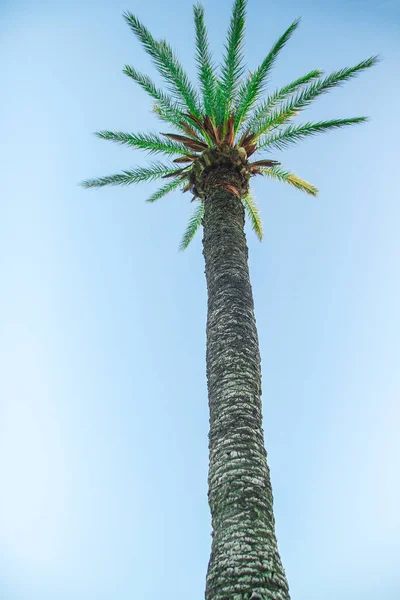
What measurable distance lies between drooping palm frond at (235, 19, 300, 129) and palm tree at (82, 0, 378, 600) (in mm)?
22

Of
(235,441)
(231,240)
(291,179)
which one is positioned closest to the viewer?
(235,441)

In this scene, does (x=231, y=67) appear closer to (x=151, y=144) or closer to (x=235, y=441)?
(x=151, y=144)

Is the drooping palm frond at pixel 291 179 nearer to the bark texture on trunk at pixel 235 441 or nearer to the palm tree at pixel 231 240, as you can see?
the palm tree at pixel 231 240

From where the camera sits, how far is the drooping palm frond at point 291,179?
12.0 metres

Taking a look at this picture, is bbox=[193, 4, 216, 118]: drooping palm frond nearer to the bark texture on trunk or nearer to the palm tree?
the palm tree

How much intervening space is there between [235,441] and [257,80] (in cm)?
802

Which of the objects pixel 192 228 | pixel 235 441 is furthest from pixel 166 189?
pixel 235 441

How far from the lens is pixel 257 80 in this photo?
31.9 feet

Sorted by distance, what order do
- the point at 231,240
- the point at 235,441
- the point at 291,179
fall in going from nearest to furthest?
the point at 235,441
the point at 231,240
the point at 291,179

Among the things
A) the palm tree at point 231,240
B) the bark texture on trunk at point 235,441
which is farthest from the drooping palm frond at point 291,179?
the bark texture on trunk at point 235,441

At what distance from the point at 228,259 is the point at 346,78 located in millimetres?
5915

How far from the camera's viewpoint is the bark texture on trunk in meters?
3.73

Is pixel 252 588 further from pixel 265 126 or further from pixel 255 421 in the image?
pixel 265 126

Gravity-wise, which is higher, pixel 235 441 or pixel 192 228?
pixel 192 228
